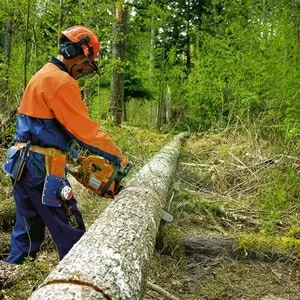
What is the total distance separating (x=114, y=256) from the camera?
2.43 metres

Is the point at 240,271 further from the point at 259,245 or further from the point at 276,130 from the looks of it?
the point at 276,130

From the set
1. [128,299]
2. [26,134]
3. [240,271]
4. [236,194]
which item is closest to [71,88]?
[26,134]

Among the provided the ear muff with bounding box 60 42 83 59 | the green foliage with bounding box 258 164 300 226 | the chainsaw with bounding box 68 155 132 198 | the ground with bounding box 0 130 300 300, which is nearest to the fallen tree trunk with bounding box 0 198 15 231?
the ground with bounding box 0 130 300 300

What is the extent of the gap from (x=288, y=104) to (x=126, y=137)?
435 centimetres

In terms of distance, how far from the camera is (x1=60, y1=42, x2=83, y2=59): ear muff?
141 inches

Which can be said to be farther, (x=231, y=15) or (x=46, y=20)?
(x=231, y=15)

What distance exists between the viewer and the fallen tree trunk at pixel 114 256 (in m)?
1.99

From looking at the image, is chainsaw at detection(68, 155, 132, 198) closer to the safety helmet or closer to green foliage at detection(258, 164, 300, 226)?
the safety helmet

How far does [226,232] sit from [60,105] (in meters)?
2.99

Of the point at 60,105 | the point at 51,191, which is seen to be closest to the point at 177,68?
the point at 60,105

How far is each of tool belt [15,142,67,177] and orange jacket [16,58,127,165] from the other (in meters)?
0.06

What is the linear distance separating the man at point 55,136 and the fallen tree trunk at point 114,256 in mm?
463

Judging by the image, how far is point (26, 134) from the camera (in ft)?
11.2

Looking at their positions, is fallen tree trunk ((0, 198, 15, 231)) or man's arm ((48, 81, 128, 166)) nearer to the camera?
man's arm ((48, 81, 128, 166))
